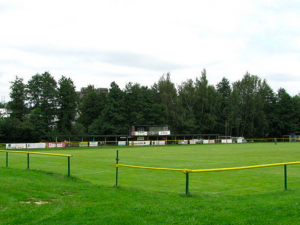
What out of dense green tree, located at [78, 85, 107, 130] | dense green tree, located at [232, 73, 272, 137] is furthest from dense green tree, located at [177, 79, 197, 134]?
dense green tree, located at [78, 85, 107, 130]

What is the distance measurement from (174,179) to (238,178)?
3478 mm

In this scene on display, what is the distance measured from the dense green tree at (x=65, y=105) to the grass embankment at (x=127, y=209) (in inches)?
3003

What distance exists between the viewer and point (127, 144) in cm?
7594

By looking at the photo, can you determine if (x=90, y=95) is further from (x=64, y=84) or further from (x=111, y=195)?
(x=111, y=195)

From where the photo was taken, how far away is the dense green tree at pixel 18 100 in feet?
283

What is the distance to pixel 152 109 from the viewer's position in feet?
301

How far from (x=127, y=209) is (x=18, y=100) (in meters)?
86.4

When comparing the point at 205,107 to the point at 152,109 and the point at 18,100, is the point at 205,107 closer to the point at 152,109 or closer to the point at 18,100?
the point at 152,109

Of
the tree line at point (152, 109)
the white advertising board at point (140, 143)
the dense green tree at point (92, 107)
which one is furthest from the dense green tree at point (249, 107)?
the dense green tree at point (92, 107)

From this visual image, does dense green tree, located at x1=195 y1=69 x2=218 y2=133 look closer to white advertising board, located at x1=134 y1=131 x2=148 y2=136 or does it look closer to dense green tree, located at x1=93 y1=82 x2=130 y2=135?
white advertising board, located at x1=134 y1=131 x2=148 y2=136

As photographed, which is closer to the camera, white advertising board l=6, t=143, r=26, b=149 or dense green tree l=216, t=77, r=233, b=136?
white advertising board l=6, t=143, r=26, b=149

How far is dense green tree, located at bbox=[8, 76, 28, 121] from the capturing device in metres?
86.2

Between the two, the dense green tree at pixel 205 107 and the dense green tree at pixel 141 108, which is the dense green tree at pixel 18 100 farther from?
the dense green tree at pixel 205 107

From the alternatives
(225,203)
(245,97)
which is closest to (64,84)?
(245,97)
